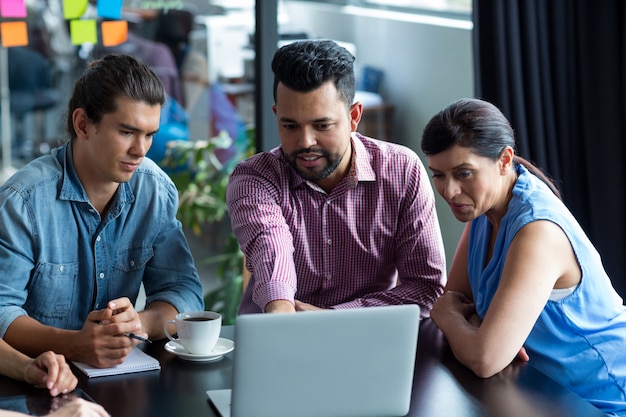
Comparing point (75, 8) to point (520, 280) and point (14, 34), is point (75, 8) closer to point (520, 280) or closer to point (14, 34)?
point (14, 34)

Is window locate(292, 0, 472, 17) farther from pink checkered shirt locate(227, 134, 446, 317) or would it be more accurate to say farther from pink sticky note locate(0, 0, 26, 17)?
pink checkered shirt locate(227, 134, 446, 317)

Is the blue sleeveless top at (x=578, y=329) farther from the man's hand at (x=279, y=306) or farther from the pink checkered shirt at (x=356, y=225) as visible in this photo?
the man's hand at (x=279, y=306)

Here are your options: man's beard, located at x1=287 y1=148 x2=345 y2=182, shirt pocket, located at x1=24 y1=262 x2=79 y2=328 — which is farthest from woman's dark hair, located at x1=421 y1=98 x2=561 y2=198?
shirt pocket, located at x1=24 y1=262 x2=79 y2=328

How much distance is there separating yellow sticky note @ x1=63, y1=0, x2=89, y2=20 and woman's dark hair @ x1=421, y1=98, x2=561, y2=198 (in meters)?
1.81

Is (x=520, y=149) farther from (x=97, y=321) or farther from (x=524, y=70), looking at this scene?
(x=97, y=321)

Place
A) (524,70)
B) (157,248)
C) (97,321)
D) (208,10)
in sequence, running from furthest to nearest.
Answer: (208,10), (524,70), (157,248), (97,321)

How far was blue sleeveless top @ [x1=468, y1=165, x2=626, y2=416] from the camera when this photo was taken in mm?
1937

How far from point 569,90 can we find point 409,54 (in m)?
0.93

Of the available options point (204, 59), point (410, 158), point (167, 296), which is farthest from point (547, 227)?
point (204, 59)

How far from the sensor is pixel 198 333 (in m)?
1.83

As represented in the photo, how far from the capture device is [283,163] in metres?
2.29

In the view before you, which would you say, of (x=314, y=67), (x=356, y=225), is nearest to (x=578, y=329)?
(x=356, y=225)

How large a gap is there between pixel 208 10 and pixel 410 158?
1587 millimetres

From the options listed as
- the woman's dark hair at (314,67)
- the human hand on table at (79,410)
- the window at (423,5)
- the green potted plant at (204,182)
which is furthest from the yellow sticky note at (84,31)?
the human hand on table at (79,410)
